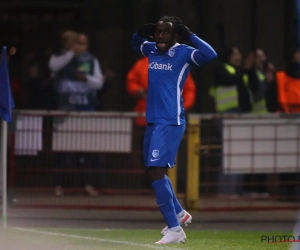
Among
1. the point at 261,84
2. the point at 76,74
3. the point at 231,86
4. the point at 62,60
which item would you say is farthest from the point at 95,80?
the point at 261,84

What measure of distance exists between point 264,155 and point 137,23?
399 centimetres

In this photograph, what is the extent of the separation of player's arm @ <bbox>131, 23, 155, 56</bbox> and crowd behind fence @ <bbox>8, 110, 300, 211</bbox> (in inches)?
130

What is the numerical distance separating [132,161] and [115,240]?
338 centimetres

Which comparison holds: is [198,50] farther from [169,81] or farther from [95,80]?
[95,80]

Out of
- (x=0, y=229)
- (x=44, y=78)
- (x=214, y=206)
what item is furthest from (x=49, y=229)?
(x=44, y=78)

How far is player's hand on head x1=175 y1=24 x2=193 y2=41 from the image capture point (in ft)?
32.8

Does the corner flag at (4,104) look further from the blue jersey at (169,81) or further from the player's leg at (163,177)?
the player's leg at (163,177)

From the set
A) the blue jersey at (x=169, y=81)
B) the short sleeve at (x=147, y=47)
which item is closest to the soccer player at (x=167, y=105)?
the blue jersey at (x=169, y=81)

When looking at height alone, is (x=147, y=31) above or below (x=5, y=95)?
above

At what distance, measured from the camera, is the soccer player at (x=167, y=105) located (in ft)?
32.3

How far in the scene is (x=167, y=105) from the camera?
9.95 meters

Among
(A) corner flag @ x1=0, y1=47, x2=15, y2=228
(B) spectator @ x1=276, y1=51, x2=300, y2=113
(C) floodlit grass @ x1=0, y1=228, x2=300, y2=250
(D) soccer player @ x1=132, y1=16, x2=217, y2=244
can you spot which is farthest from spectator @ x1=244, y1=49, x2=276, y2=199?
(D) soccer player @ x1=132, y1=16, x2=217, y2=244

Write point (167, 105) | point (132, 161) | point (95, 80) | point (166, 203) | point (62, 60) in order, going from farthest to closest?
point (95, 80) → point (62, 60) → point (132, 161) → point (167, 105) → point (166, 203)

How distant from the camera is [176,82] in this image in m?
10.1
